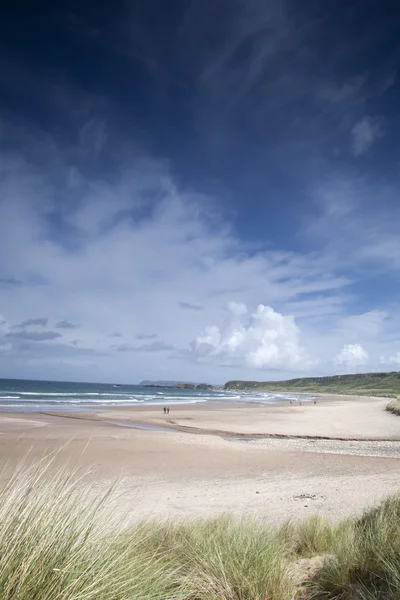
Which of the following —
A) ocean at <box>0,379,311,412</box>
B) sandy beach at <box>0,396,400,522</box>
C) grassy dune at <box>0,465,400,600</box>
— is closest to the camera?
grassy dune at <box>0,465,400,600</box>

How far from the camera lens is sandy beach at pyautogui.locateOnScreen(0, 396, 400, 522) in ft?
32.5

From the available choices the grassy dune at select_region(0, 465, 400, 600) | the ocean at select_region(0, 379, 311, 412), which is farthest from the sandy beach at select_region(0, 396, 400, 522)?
the ocean at select_region(0, 379, 311, 412)

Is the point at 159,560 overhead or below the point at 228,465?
overhead

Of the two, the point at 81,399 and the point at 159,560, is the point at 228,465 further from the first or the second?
the point at 81,399

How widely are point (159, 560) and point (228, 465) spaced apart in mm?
12467

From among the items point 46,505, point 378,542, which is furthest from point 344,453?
point 46,505

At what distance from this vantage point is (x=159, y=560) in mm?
4117

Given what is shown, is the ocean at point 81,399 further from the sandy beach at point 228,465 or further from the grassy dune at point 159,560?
the grassy dune at point 159,560

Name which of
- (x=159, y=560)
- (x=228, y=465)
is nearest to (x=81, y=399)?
(x=228, y=465)

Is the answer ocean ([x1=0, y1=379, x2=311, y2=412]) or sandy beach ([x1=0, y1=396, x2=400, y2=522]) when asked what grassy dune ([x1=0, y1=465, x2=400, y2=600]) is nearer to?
sandy beach ([x1=0, y1=396, x2=400, y2=522])

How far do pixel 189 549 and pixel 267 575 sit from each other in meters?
1.31

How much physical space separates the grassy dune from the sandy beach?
63 centimetres

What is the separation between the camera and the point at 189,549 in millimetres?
4977

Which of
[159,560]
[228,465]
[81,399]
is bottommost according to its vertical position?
[228,465]
